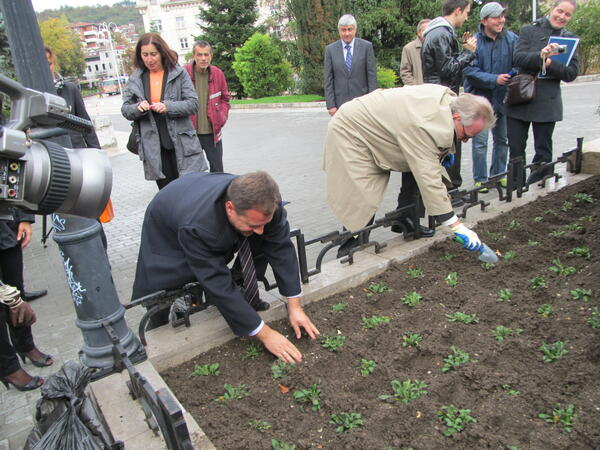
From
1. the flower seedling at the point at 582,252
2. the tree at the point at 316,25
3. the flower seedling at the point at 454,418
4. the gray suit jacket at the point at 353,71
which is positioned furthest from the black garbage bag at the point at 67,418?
the tree at the point at 316,25

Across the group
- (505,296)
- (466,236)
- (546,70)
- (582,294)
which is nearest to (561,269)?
(582,294)

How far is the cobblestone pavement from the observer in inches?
138

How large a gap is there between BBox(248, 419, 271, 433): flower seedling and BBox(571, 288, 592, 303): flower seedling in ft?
6.51

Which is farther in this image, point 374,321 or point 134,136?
point 134,136

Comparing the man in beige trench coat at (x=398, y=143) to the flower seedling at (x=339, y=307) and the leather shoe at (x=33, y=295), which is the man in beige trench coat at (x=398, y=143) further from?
the leather shoe at (x=33, y=295)

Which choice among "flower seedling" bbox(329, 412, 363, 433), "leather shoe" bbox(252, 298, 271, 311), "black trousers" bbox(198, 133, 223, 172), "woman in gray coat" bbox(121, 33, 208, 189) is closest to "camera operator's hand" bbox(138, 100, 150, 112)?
"woman in gray coat" bbox(121, 33, 208, 189)

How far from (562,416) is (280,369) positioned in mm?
1328

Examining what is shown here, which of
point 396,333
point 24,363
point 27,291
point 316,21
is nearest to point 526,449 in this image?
point 396,333

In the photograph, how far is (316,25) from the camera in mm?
18422

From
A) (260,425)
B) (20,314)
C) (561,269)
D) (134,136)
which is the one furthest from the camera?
(134,136)

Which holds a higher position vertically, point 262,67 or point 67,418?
point 262,67

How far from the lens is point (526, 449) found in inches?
76.9

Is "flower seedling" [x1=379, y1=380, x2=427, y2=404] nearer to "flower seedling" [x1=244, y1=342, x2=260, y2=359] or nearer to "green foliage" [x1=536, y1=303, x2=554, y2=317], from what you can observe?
A: "flower seedling" [x1=244, y1=342, x2=260, y2=359]

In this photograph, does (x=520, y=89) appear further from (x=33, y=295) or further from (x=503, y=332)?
(x=33, y=295)
